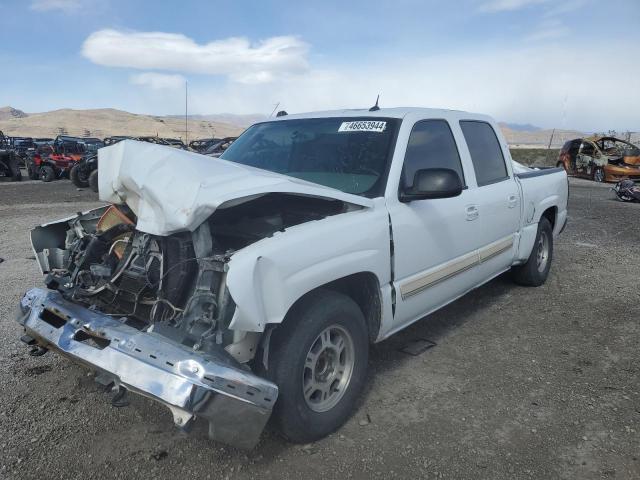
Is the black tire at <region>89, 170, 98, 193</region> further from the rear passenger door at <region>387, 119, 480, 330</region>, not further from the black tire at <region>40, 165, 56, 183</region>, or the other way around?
the black tire at <region>40, 165, 56, 183</region>

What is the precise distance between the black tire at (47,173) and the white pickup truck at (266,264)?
59.1ft

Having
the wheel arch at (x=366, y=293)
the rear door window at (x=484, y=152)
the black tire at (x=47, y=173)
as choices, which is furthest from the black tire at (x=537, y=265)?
the black tire at (x=47, y=173)

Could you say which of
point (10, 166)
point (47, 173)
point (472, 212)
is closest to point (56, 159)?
point (47, 173)

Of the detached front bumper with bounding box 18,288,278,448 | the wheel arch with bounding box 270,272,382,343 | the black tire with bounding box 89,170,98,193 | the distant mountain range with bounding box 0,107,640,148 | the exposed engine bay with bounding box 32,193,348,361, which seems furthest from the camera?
the distant mountain range with bounding box 0,107,640,148

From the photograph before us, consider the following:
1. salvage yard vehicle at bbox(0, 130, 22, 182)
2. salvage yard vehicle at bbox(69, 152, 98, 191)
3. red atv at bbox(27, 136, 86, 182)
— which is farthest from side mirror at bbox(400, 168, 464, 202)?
salvage yard vehicle at bbox(0, 130, 22, 182)

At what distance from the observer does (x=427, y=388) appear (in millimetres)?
3584

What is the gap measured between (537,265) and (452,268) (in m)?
2.31

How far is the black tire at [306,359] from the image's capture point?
8.63 feet

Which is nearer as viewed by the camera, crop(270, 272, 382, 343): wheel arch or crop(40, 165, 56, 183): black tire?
crop(270, 272, 382, 343): wheel arch

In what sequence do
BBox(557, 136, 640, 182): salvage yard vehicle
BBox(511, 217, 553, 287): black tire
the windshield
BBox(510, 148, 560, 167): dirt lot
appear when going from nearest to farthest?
1. the windshield
2. BBox(511, 217, 553, 287): black tire
3. BBox(557, 136, 640, 182): salvage yard vehicle
4. BBox(510, 148, 560, 167): dirt lot

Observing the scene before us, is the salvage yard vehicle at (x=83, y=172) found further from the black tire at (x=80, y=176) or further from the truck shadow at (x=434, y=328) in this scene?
the truck shadow at (x=434, y=328)

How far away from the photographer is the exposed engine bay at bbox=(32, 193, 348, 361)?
2521mm

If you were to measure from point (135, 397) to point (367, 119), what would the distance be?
2.49 m

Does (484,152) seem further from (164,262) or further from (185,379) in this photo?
(185,379)
